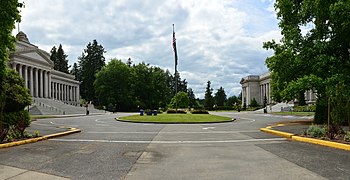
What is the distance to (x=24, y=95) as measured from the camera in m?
19.6

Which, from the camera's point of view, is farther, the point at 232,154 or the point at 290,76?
the point at 290,76

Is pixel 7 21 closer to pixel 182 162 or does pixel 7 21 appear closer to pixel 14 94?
pixel 14 94

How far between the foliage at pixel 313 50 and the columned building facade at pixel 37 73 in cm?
5746

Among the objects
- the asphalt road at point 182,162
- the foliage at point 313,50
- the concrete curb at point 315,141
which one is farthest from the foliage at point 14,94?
the foliage at point 313,50

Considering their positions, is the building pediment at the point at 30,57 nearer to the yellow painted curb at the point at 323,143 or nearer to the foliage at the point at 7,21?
the foliage at the point at 7,21

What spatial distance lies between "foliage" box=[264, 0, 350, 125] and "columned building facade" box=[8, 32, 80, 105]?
5746cm

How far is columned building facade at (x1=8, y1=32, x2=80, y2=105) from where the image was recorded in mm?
70625

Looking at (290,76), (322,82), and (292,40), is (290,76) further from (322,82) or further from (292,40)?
(322,82)

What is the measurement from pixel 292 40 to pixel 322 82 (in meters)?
4.50

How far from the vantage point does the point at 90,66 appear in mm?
114688

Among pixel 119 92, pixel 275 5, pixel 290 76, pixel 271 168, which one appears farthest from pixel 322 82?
pixel 119 92

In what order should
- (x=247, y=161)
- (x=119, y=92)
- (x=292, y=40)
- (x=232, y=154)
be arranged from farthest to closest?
(x=119, y=92) < (x=292, y=40) < (x=232, y=154) < (x=247, y=161)

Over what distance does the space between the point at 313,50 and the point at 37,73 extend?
2786 inches

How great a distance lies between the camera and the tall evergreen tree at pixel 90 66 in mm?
114438
